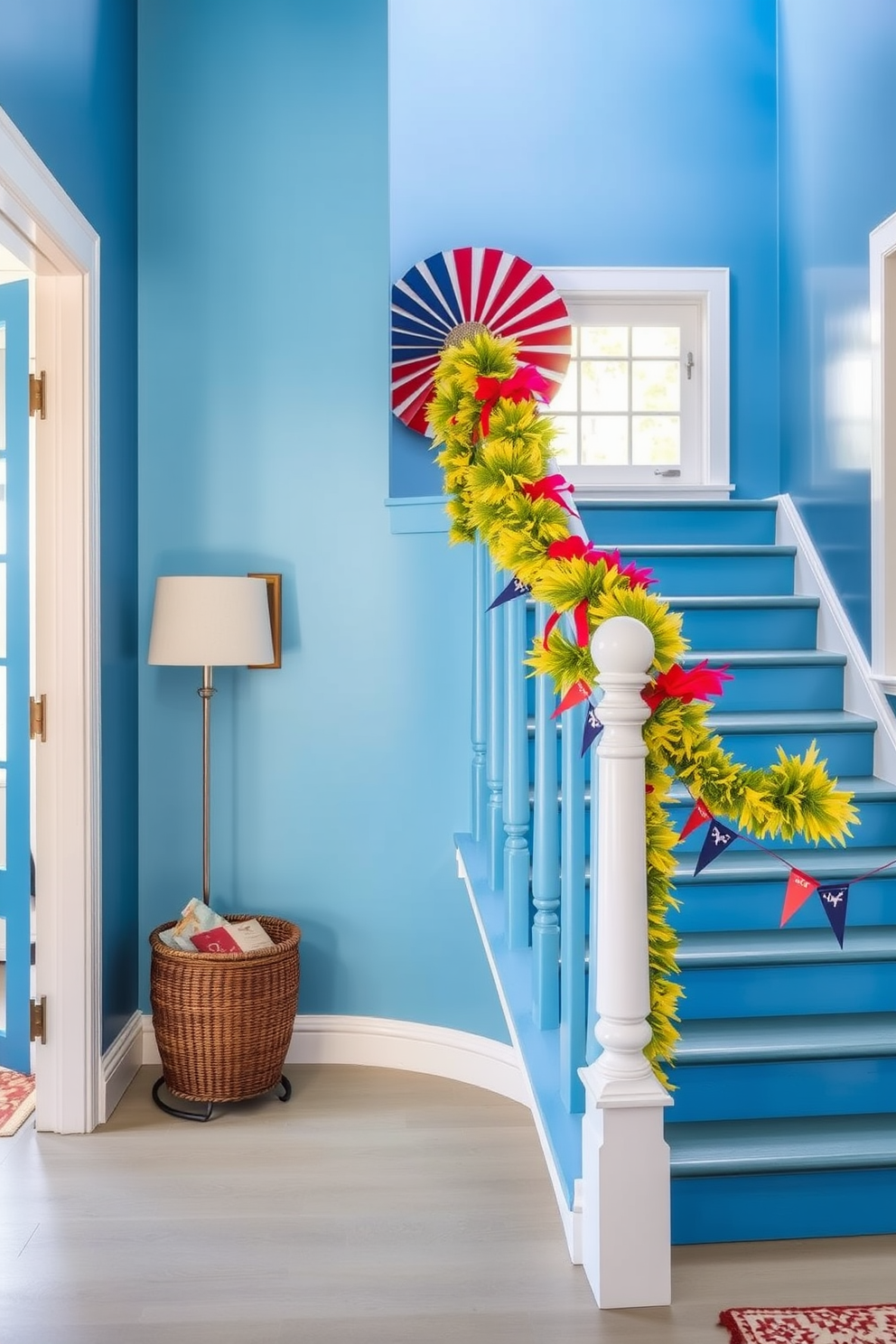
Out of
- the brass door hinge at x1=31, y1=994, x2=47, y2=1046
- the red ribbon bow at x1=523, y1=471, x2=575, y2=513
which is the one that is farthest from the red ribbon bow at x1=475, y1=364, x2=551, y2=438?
the brass door hinge at x1=31, y1=994, x2=47, y2=1046

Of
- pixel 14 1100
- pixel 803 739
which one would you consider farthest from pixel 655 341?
pixel 14 1100

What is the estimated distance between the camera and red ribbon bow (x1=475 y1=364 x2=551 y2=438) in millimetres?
2348

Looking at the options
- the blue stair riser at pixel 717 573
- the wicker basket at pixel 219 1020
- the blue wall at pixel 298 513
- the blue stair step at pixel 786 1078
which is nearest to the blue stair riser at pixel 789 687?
the blue stair riser at pixel 717 573

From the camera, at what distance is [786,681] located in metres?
3.38

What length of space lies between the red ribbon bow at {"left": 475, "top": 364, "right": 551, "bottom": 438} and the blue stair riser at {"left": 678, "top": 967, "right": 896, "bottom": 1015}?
4.22ft

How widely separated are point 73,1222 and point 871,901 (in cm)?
195

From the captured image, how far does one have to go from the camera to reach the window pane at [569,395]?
4.72 metres

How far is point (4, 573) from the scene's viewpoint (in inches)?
124

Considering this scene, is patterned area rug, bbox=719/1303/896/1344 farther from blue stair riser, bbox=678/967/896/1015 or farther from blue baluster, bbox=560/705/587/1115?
blue stair riser, bbox=678/967/896/1015

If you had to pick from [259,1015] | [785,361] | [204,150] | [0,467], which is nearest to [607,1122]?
[259,1015]

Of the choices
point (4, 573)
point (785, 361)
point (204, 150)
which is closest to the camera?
point (4, 573)

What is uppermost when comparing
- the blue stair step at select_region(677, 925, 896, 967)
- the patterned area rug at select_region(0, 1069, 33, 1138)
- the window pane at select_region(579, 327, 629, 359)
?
the window pane at select_region(579, 327, 629, 359)

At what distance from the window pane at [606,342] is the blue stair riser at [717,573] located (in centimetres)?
137

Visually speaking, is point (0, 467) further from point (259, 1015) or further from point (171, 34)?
point (259, 1015)
